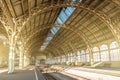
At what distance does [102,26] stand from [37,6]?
50.0 ft

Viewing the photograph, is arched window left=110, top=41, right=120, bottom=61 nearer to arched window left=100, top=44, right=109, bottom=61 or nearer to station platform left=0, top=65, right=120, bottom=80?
arched window left=100, top=44, right=109, bottom=61

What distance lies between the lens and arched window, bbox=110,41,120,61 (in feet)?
117

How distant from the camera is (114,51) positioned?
1437 inches

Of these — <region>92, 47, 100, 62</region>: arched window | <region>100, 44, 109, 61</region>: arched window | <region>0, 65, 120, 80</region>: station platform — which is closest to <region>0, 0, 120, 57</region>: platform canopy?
<region>100, 44, 109, 61</region>: arched window

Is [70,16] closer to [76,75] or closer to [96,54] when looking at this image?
[76,75]

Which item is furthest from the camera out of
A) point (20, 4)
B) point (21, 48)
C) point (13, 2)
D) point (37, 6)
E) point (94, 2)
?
point (21, 48)

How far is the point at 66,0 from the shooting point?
29250mm

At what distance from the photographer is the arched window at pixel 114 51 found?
1401 inches

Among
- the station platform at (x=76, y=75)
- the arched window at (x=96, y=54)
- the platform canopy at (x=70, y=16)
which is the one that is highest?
the platform canopy at (x=70, y=16)

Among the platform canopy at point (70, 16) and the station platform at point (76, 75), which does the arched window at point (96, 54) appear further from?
the station platform at point (76, 75)

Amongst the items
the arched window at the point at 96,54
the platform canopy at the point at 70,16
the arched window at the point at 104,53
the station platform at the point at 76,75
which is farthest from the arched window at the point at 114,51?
the station platform at the point at 76,75

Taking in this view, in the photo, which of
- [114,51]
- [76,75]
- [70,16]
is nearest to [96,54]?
[114,51]

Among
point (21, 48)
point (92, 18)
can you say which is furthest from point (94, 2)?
point (21, 48)

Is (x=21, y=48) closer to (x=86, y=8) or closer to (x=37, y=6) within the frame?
(x=37, y=6)
